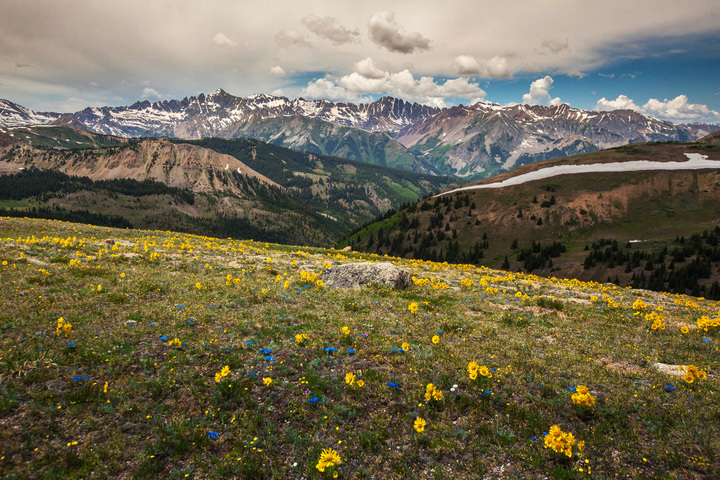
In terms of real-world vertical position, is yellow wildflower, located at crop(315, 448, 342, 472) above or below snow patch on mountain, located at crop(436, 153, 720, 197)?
below

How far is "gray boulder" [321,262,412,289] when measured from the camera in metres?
19.5

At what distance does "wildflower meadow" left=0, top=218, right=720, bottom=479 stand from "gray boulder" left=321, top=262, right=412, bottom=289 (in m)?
5.02

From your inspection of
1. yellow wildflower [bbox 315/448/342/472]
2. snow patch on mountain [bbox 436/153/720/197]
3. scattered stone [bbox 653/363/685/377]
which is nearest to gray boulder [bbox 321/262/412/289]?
scattered stone [bbox 653/363/685/377]

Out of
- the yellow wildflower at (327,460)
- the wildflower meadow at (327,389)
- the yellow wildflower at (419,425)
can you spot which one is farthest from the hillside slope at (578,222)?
the yellow wildflower at (327,460)

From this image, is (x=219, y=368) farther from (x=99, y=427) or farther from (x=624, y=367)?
(x=624, y=367)

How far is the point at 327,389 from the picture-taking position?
8234 mm

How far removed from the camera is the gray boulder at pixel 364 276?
1951 centimetres

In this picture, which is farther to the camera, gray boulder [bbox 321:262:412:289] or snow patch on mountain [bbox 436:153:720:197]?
snow patch on mountain [bbox 436:153:720:197]

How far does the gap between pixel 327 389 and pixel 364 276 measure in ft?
39.3

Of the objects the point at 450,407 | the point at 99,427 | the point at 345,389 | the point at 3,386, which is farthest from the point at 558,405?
the point at 3,386

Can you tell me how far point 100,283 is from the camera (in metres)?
13.5

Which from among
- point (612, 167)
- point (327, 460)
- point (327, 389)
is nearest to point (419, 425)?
point (327, 460)

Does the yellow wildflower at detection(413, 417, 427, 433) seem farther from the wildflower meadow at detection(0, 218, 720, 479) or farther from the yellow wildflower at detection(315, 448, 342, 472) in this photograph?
the yellow wildflower at detection(315, 448, 342, 472)

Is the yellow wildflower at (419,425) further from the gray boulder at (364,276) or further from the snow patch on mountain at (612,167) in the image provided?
the snow patch on mountain at (612,167)
